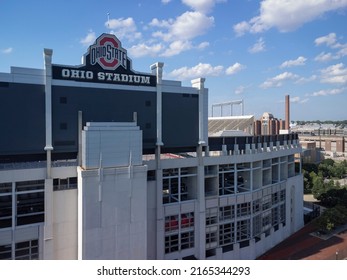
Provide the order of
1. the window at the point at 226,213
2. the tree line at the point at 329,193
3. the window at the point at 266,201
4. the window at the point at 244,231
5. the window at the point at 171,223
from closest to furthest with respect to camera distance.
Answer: the window at the point at 171,223
the window at the point at 226,213
the window at the point at 244,231
the window at the point at 266,201
the tree line at the point at 329,193

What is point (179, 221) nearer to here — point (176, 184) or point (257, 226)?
point (176, 184)

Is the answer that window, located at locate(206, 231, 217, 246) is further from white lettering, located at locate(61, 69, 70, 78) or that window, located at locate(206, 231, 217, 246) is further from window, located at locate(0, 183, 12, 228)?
white lettering, located at locate(61, 69, 70, 78)

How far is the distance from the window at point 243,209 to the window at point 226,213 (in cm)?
83

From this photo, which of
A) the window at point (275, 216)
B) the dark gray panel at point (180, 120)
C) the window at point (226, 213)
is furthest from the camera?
the window at point (275, 216)

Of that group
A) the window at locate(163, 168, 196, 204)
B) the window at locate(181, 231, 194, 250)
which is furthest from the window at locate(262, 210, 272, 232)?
the window at locate(163, 168, 196, 204)

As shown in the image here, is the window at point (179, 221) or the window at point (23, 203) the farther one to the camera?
the window at point (179, 221)

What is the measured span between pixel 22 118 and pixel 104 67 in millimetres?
8029

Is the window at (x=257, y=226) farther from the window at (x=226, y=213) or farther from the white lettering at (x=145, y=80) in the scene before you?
the white lettering at (x=145, y=80)

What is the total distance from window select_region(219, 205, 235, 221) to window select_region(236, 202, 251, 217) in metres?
0.83

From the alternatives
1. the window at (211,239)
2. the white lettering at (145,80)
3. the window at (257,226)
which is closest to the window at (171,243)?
the window at (211,239)

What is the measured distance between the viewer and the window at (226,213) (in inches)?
1153

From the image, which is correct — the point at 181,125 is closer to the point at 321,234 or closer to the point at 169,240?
the point at 169,240

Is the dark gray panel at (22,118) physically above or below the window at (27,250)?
above

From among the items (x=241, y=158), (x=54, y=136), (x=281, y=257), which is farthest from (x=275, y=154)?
(x=54, y=136)
